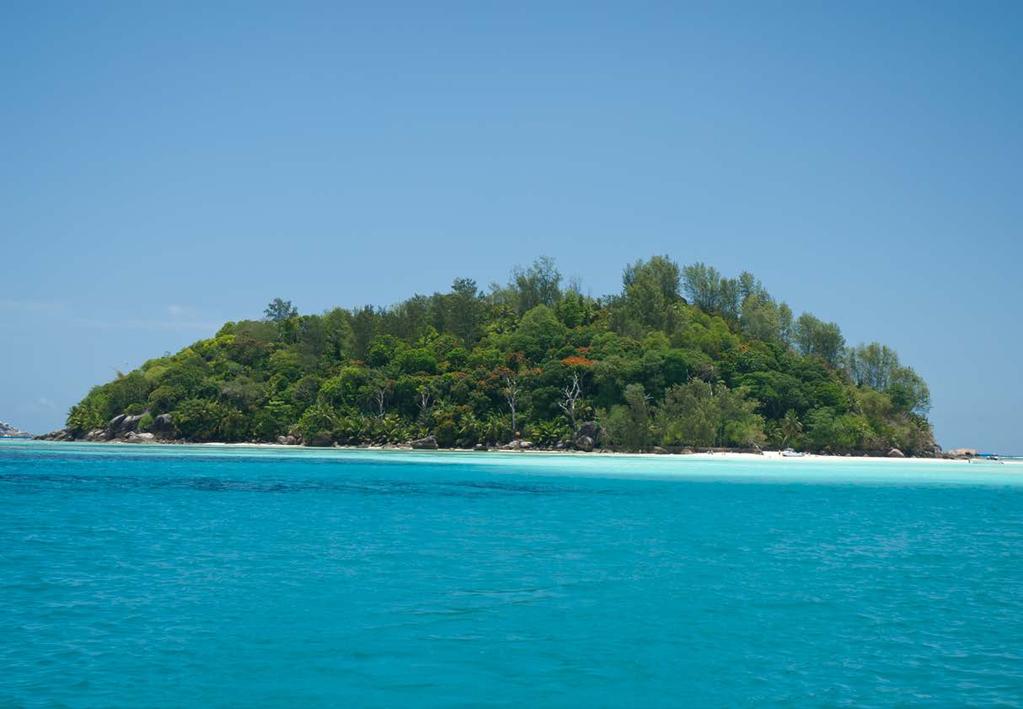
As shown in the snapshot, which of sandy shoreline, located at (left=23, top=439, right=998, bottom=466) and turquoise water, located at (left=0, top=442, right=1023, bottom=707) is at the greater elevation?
sandy shoreline, located at (left=23, top=439, right=998, bottom=466)

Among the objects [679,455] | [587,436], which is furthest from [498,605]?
[587,436]

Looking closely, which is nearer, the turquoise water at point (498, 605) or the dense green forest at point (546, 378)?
the turquoise water at point (498, 605)

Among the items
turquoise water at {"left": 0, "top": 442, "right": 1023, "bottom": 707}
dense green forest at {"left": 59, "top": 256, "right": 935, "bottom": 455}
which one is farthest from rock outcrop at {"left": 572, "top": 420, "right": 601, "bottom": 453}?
turquoise water at {"left": 0, "top": 442, "right": 1023, "bottom": 707}

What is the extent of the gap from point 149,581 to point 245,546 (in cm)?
458

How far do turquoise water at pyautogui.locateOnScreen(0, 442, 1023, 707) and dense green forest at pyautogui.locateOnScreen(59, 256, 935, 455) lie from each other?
186 ft

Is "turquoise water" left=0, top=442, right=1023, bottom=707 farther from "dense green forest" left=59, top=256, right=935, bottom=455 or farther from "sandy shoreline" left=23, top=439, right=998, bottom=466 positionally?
"dense green forest" left=59, top=256, right=935, bottom=455

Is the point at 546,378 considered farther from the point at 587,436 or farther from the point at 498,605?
the point at 498,605

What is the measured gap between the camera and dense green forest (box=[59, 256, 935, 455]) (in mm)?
88000

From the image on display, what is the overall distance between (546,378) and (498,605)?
7894cm

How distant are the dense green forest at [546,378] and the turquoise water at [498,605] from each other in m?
56.8

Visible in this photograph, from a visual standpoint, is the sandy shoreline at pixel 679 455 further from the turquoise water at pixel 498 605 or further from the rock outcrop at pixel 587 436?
the turquoise water at pixel 498 605

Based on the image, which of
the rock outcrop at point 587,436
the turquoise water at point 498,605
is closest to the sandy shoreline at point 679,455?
the rock outcrop at point 587,436

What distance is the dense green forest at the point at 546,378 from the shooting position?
3465 inches

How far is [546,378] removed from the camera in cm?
9356
